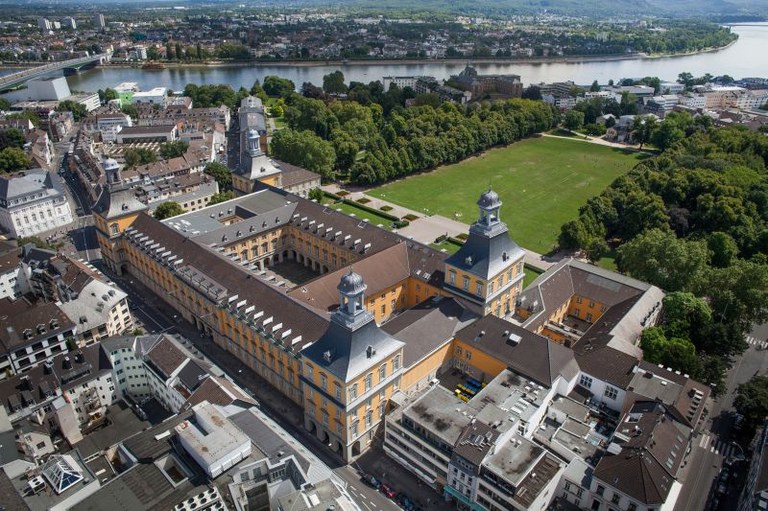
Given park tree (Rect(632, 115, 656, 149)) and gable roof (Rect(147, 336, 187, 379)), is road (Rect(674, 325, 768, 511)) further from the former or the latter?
park tree (Rect(632, 115, 656, 149))

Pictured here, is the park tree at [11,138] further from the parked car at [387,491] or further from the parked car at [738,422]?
the parked car at [738,422]

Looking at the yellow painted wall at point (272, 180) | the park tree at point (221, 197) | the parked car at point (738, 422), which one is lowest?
the parked car at point (738, 422)

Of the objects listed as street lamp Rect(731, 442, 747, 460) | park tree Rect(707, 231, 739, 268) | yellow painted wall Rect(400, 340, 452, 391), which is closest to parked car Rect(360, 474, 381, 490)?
yellow painted wall Rect(400, 340, 452, 391)

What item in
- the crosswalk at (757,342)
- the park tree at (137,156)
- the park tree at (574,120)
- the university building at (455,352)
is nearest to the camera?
the university building at (455,352)

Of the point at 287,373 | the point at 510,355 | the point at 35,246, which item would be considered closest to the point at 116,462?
the point at 287,373

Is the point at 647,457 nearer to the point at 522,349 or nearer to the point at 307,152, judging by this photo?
the point at 522,349

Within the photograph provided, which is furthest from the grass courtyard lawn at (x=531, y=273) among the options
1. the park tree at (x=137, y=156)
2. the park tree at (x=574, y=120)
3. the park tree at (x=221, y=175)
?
the park tree at (x=574, y=120)
